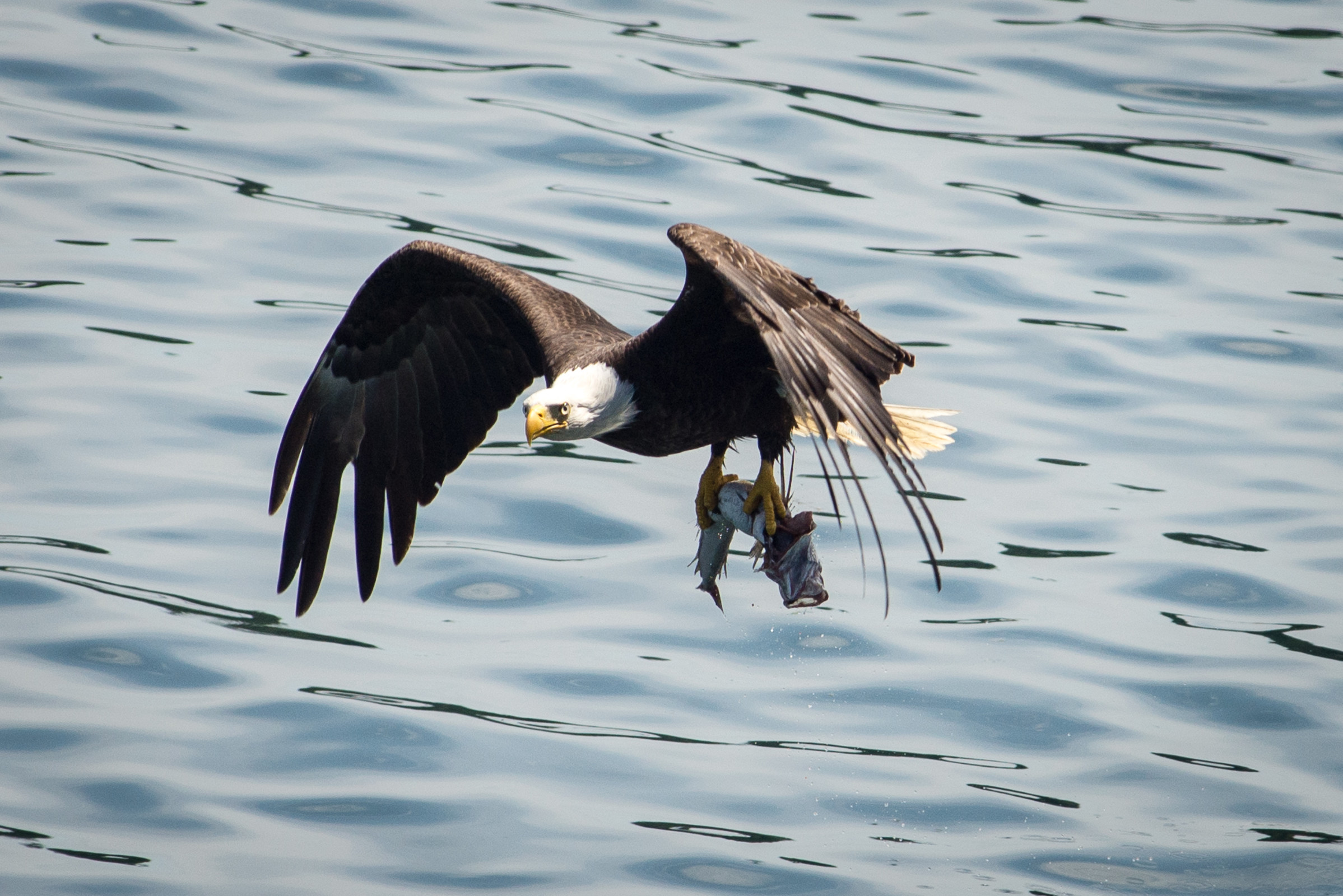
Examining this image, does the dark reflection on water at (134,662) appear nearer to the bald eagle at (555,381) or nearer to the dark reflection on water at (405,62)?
the bald eagle at (555,381)

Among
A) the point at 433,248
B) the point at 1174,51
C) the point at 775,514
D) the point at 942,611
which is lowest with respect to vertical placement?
the point at 942,611

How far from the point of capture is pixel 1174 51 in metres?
12.0

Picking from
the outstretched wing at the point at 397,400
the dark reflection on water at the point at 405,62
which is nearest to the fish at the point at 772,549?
the outstretched wing at the point at 397,400

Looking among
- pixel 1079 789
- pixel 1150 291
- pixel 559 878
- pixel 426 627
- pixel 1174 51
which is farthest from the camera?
pixel 1174 51

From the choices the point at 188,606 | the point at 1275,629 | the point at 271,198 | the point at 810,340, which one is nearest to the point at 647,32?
the point at 271,198

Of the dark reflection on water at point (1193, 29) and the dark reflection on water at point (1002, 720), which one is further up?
the dark reflection on water at point (1193, 29)

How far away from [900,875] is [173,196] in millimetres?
5949

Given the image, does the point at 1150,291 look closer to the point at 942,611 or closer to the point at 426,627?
the point at 942,611

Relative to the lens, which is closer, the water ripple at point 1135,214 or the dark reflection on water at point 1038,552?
the dark reflection on water at point 1038,552

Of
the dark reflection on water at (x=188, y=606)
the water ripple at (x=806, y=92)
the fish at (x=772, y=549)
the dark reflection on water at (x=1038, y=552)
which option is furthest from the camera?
the water ripple at (x=806, y=92)

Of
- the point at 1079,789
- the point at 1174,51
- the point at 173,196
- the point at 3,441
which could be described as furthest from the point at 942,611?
the point at 1174,51

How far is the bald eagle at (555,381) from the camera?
14.1 ft

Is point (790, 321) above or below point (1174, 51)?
below

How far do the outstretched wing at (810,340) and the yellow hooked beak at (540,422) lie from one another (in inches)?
19.8
